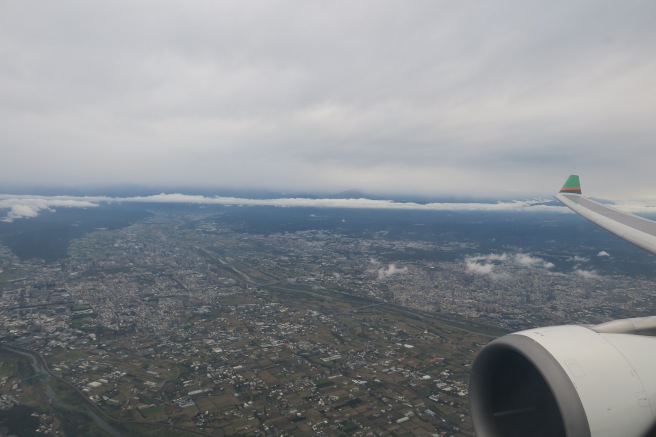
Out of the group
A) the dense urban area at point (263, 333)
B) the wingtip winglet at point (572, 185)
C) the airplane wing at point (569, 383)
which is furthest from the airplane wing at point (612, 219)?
the dense urban area at point (263, 333)

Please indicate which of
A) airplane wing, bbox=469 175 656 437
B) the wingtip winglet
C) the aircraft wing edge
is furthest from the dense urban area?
airplane wing, bbox=469 175 656 437

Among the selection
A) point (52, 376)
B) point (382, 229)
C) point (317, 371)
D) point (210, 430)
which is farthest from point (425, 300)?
point (382, 229)

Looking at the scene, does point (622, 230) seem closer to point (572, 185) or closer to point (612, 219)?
point (612, 219)

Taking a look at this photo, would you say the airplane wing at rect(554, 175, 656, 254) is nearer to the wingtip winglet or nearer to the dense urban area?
the wingtip winglet

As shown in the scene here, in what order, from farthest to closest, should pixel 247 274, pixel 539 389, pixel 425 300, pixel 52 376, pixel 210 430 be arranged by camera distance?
pixel 247 274 < pixel 425 300 < pixel 52 376 < pixel 210 430 < pixel 539 389

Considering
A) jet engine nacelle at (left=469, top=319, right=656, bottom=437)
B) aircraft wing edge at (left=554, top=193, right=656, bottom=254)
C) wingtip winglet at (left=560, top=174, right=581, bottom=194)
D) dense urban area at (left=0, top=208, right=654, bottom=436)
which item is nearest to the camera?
jet engine nacelle at (left=469, top=319, right=656, bottom=437)

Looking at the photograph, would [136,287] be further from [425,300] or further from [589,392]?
[589,392]

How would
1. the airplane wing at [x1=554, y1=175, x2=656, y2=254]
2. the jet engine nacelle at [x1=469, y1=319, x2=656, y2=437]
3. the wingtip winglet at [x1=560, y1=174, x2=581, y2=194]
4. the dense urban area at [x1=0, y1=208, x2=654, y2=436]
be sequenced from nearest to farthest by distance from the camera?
the jet engine nacelle at [x1=469, y1=319, x2=656, y2=437]
the airplane wing at [x1=554, y1=175, x2=656, y2=254]
the wingtip winglet at [x1=560, y1=174, x2=581, y2=194]
the dense urban area at [x1=0, y1=208, x2=654, y2=436]
